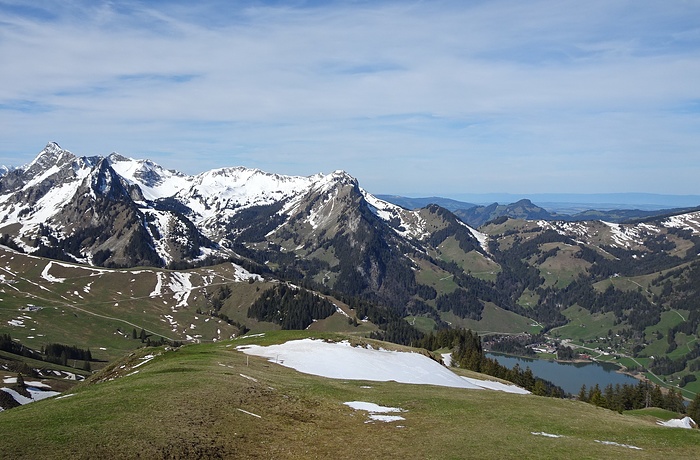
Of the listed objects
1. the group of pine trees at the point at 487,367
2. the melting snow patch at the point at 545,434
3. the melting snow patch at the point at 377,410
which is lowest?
the group of pine trees at the point at 487,367

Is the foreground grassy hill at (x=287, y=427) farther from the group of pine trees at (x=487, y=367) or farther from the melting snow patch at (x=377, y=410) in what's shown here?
the group of pine trees at (x=487, y=367)

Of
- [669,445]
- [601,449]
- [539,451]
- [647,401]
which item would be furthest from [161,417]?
[647,401]

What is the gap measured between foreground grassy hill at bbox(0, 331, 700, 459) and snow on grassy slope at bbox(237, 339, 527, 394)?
972 inches

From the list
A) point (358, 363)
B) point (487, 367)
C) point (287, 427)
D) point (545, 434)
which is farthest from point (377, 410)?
point (487, 367)

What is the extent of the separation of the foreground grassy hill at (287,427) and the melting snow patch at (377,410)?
1.00 meters

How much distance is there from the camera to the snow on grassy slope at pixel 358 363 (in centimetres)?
8169

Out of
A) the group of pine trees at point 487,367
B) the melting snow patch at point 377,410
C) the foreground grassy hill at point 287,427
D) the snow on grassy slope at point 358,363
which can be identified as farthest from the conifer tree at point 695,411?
the melting snow patch at point 377,410

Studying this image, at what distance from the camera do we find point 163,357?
267 ft

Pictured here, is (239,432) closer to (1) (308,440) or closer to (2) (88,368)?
(1) (308,440)

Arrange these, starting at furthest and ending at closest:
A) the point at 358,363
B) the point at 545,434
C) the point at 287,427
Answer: the point at 358,363 → the point at 545,434 → the point at 287,427

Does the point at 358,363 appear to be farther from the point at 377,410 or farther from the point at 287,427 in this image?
the point at 287,427

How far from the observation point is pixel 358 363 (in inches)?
3561

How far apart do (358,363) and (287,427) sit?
171 feet

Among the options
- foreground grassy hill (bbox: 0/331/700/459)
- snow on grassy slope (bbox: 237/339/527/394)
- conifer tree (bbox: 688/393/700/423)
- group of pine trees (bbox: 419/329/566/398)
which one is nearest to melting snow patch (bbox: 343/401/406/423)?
foreground grassy hill (bbox: 0/331/700/459)
